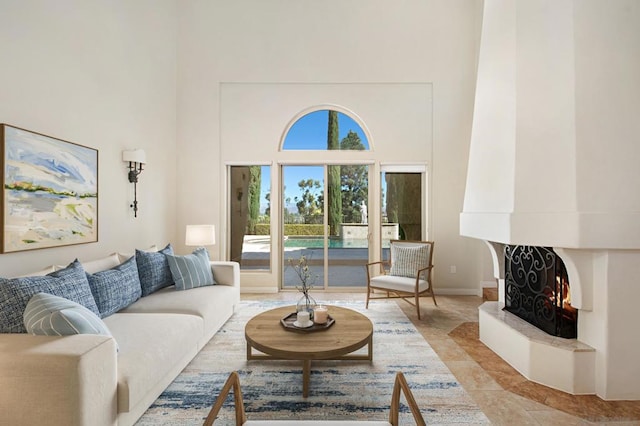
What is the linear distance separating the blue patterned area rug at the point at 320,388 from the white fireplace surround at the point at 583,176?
785mm

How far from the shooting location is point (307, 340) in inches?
97.1

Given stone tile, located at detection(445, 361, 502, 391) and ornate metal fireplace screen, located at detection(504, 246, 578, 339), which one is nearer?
stone tile, located at detection(445, 361, 502, 391)

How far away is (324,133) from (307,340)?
3655 mm

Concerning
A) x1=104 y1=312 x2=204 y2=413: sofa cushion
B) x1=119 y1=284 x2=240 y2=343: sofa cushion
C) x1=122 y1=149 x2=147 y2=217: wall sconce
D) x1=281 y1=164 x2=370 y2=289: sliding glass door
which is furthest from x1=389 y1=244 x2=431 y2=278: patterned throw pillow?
x1=122 y1=149 x2=147 y2=217: wall sconce

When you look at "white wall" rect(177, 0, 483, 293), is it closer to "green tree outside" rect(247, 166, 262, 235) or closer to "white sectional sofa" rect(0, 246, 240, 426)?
"green tree outside" rect(247, 166, 262, 235)

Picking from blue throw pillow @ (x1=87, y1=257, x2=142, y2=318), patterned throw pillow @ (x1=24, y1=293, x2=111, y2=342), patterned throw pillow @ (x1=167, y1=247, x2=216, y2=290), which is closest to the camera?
patterned throw pillow @ (x1=24, y1=293, x2=111, y2=342)

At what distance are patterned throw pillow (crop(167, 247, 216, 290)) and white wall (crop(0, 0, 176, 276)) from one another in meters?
0.77

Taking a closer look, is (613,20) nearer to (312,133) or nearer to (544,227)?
(544,227)

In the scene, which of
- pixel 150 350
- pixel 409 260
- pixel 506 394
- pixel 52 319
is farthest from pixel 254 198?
pixel 506 394

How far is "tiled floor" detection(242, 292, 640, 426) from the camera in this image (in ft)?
6.90

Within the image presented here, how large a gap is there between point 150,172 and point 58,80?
5.64 ft

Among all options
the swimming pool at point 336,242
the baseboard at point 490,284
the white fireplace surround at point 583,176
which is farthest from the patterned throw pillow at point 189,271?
the baseboard at point 490,284

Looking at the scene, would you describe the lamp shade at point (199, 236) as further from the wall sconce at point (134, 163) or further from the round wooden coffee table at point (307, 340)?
the round wooden coffee table at point (307, 340)

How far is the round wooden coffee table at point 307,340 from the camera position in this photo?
2.29m
